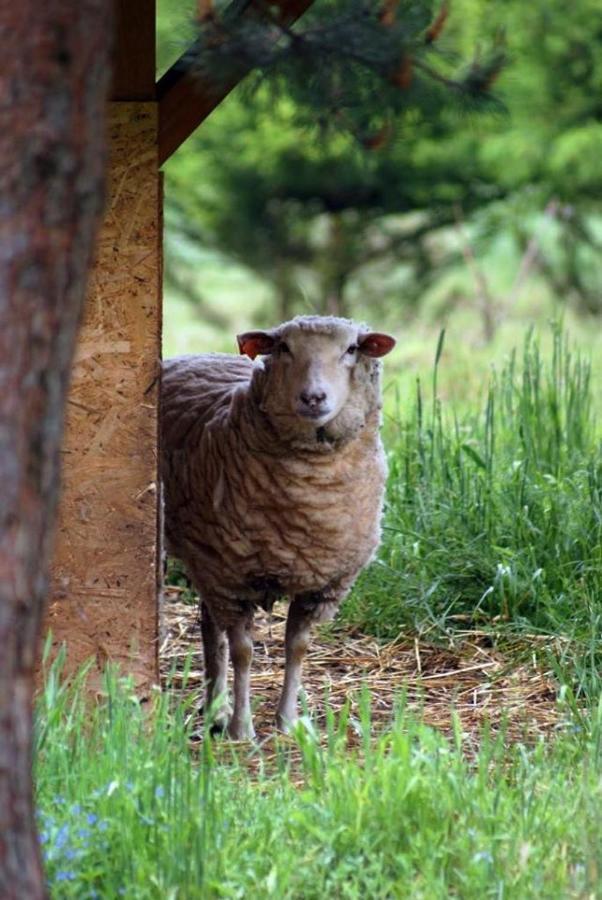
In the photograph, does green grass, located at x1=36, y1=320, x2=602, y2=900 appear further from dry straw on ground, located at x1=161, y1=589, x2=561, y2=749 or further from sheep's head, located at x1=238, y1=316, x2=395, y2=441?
sheep's head, located at x1=238, y1=316, x2=395, y2=441

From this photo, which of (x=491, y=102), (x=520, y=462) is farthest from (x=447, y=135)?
(x=491, y=102)

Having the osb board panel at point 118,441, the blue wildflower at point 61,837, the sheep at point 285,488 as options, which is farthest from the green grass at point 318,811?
the sheep at point 285,488

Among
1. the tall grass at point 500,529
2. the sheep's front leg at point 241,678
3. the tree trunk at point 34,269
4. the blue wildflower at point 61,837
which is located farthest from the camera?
the tall grass at point 500,529

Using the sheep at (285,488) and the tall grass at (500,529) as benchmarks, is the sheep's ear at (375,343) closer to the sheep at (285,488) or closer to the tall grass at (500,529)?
the sheep at (285,488)

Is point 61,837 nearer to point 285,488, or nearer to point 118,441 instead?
point 118,441

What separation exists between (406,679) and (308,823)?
1.94 meters

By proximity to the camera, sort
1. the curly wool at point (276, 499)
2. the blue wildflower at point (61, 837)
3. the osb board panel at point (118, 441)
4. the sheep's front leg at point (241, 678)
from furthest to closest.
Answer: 1. the sheep's front leg at point (241, 678)
2. the curly wool at point (276, 499)
3. the osb board panel at point (118, 441)
4. the blue wildflower at point (61, 837)

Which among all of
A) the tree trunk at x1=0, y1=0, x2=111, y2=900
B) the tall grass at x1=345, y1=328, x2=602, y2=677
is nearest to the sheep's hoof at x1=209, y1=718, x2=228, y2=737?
the tall grass at x1=345, y1=328, x2=602, y2=677

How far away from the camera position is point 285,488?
187 inches

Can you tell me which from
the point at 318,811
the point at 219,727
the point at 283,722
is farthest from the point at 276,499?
the point at 318,811

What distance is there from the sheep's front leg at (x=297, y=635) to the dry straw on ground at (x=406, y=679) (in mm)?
101

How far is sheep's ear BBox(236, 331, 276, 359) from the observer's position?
4703 millimetres

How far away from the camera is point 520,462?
249 inches

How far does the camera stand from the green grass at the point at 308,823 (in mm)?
3111
